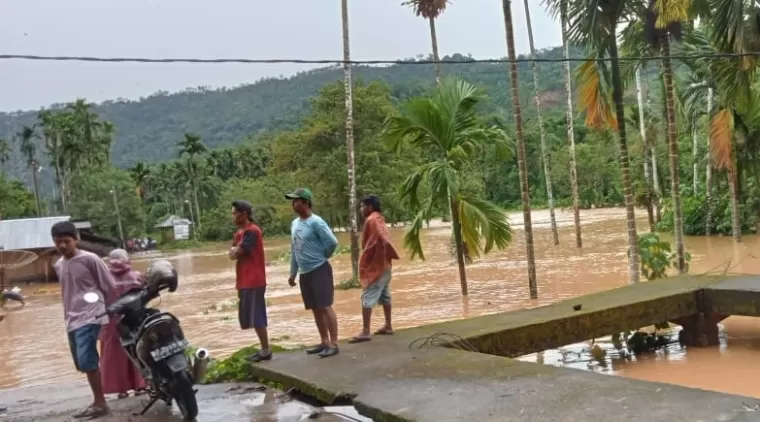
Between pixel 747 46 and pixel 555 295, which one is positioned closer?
pixel 747 46

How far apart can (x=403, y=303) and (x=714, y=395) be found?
11.2 metres

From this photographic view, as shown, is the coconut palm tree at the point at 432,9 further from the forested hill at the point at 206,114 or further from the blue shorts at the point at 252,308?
the forested hill at the point at 206,114

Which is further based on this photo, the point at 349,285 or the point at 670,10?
the point at 349,285

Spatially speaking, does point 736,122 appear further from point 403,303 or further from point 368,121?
point 368,121

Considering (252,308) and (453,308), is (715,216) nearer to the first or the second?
(453,308)

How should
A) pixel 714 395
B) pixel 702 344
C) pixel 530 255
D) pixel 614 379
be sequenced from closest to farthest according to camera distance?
1. pixel 714 395
2. pixel 614 379
3. pixel 702 344
4. pixel 530 255

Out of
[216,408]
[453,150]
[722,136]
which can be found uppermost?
[453,150]

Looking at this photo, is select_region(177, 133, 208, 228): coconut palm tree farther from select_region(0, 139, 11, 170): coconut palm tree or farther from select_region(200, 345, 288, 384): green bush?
select_region(200, 345, 288, 384): green bush

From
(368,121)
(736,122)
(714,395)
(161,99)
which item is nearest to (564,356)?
(714,395)

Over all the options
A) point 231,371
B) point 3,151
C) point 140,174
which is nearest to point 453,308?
point 231,371

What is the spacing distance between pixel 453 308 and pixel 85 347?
906cm

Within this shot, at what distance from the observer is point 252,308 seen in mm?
6363

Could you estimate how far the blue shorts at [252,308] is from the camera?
6363mm

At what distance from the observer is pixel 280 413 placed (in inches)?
207
